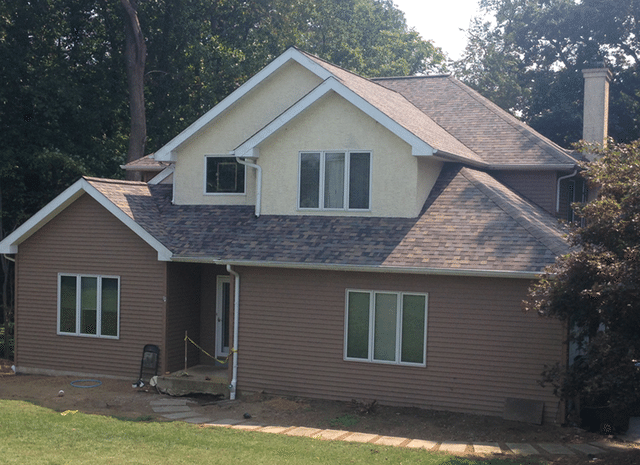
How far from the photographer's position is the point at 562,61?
39344 millimetres

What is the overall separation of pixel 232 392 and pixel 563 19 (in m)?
31.1

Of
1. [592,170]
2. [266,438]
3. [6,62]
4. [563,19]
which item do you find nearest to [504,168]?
[592,170]

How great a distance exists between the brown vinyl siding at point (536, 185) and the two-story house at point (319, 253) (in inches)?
2.0

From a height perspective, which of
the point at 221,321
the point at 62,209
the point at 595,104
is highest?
the point at 595,104

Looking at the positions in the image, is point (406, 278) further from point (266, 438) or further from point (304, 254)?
point (266, 438)

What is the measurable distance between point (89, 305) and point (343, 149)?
741 centimetres

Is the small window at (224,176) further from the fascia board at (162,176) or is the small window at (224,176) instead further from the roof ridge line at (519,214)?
the roof ridge line at (519,214)

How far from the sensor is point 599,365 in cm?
1009

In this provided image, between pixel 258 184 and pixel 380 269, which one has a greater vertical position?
pixel 258 184

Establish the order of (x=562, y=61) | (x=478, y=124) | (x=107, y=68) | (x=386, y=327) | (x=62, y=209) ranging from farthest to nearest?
1. (x=562, y=61)
2. (x=107, y=68)
3. (x=478, y=124)
4. (x=62, y=209)
5. (x=386, y=327)

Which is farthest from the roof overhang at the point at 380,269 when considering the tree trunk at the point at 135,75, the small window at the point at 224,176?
the tree trunk at the point at 135,75

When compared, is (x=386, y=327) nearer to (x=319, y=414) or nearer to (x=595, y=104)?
(x=319, y=414)

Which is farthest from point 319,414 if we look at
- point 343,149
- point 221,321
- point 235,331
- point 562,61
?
point 562,61

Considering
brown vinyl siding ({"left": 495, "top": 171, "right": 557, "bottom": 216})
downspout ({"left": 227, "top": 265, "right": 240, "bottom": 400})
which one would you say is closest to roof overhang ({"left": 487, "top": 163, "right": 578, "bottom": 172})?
brown vinyl siding ({"left": 495, "top": 171, "right": 557, "bottom": 216})
